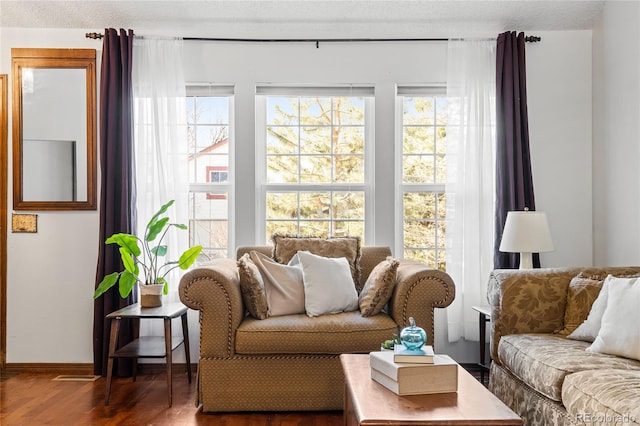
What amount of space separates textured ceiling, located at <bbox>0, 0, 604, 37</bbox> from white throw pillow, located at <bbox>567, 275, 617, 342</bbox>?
2.02 meters

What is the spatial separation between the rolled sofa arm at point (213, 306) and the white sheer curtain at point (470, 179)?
1724 millimetres

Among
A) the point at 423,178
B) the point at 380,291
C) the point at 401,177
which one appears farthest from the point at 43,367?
the point at 423,178

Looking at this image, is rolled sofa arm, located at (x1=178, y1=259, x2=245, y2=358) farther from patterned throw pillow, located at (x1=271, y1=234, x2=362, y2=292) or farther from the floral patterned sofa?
the floral patterned sofa

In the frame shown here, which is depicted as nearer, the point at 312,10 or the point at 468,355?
the point at 312,10

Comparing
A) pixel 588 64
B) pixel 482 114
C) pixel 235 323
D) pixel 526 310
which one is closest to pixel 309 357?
pixel 235 323

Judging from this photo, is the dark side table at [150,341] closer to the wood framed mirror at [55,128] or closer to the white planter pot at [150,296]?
the white planter pot at [150,296]

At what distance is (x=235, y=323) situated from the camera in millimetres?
3176

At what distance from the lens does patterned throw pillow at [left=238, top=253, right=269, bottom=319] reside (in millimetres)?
3307

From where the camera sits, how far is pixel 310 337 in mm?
3146

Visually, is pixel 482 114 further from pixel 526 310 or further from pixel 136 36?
pixel 136 36

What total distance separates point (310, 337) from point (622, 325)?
1.49 metres

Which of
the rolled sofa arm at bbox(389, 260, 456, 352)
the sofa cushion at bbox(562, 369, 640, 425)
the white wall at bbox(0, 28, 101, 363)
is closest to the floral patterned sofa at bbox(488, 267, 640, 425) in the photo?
the sofa cushion at bbox(562, 369, 640, 425)

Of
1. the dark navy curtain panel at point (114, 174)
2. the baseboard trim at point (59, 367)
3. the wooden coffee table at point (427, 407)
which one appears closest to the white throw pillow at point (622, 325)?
the wooden coffee table at point (427, 407)

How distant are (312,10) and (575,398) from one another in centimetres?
288
